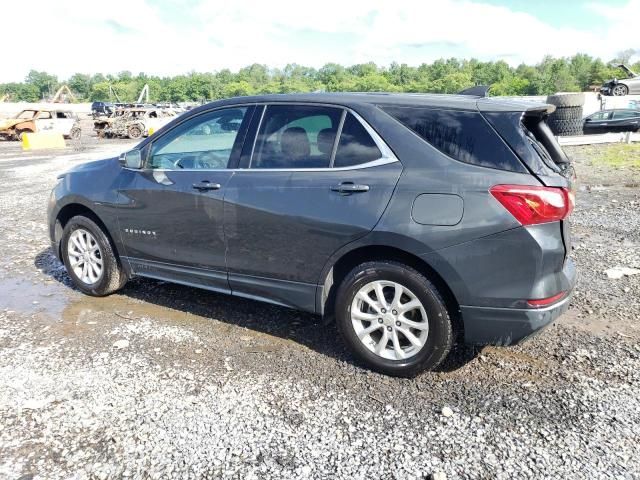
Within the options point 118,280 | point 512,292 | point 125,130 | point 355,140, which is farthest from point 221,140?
point 125,130

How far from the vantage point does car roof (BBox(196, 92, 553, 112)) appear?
3188 mm

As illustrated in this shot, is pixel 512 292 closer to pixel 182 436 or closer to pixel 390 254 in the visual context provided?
pixel 390 254

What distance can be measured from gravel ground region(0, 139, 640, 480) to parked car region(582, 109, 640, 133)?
19.5 metres

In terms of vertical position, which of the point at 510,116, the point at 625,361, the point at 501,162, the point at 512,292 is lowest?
the point at 625,361

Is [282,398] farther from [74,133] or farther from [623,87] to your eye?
[623,87]

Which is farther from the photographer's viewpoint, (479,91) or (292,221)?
(479,91)

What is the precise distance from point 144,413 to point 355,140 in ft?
6.93

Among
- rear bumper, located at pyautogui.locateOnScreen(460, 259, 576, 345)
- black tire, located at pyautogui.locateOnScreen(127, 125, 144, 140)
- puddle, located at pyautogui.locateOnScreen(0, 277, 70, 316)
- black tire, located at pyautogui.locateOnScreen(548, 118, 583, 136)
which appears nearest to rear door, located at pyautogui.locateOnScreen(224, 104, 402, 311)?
rear bumper, located at pyautogui.locateOnScreen(460, 259, 576, 345)

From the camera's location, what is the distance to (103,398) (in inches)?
127

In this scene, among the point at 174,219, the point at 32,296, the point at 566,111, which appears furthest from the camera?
the point at 566,111

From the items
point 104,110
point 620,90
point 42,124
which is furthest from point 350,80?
point 42,124

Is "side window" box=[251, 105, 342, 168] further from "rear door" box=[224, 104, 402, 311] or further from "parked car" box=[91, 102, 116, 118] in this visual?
"parked car" box=[91, 102, 116, 118]

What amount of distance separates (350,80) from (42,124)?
92.0 meters

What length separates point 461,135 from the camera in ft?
10.4
